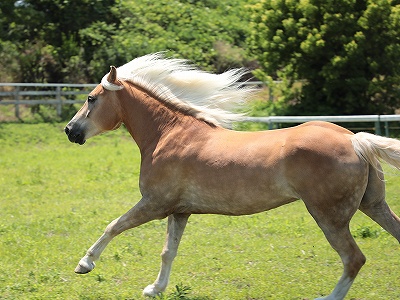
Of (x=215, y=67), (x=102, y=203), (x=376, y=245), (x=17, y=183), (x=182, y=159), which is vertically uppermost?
(x=182, y=159)

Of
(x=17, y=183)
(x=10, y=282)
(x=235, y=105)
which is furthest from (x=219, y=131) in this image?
(x=17, y=183)

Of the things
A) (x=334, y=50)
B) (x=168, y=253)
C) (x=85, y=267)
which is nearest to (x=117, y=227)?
(x=85, y=267)

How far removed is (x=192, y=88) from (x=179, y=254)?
7.14 ft

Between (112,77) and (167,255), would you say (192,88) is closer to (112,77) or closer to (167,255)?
(112,77)

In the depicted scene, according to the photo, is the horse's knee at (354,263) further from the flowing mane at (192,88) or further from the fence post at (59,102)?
the fence post at (59,102)

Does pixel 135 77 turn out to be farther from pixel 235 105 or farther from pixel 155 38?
pixel 155 38

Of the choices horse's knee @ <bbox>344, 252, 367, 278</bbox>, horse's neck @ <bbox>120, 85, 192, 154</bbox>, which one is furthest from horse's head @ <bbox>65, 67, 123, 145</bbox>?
horse's knee @ <bbox>344, 252, 367, 278</bbox>

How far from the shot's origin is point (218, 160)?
21.0ft

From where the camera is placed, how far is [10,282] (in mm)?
7012

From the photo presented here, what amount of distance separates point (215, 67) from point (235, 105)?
1845cm

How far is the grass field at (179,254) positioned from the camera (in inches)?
266

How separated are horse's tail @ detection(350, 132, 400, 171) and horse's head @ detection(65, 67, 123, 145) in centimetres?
259

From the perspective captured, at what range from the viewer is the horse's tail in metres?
5.93

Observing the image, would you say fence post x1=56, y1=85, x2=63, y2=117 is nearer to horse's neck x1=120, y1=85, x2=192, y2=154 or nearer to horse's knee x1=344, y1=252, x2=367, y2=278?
horse's neck x1=120, y1=85, x2=192, y2=154
